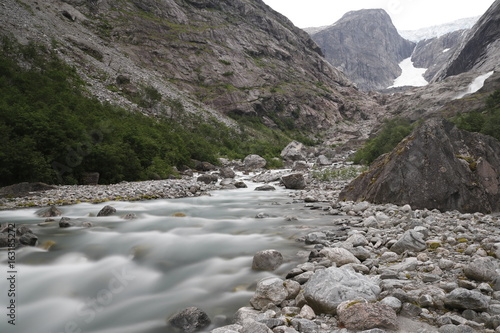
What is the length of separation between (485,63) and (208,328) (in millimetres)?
159373

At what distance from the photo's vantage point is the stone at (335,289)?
13.4 feet

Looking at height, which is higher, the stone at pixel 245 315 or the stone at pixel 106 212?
the stone at pixel 245 315

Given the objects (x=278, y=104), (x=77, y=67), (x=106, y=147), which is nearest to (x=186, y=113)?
(x=77, y=67)

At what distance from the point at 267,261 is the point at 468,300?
393cm

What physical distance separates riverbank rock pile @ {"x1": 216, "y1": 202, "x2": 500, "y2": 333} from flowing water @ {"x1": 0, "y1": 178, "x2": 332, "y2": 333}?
97 cm

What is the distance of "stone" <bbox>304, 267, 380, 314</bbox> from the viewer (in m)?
4.09

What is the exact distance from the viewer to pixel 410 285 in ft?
14.8

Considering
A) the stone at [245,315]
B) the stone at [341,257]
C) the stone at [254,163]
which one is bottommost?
the stone at [254,163]

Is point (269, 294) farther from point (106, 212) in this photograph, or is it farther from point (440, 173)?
point (440, 173)

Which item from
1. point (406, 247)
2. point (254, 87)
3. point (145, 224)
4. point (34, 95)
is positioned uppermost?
point (254, 87)

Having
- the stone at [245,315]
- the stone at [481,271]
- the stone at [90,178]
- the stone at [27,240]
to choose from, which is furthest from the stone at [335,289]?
the stone at [90,178]

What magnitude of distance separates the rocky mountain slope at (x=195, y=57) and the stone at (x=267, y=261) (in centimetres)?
4875

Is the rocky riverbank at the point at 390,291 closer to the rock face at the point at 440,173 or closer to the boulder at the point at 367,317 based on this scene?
the boulder at the point at 367,317

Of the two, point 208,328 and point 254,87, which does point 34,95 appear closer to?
point 208,328
